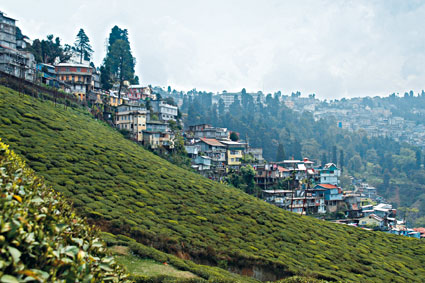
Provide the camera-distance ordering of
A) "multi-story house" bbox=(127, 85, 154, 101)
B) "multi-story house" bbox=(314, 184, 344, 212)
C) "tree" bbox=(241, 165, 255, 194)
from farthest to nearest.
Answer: "multi-story house" bbox=(127, 85, 154, 101)
"multi-story house" bbox=(314, 184, 344, 212)
"tree" bbox=(241, 165, 255, 194)

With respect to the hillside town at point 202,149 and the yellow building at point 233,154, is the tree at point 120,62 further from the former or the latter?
the yellow building at point 233,154

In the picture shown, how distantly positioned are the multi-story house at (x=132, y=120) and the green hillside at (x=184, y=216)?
1478 cm

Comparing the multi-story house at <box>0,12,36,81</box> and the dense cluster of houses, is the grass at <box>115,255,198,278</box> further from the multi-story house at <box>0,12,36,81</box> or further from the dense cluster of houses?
the dense cluster of houses

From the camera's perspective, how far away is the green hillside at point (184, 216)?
2523cm

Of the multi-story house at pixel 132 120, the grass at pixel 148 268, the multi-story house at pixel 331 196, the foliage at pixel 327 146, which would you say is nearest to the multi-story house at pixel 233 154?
the multi-story house at pixel 331 196

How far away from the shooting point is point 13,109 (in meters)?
39.9

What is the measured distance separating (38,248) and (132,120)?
58.9 m

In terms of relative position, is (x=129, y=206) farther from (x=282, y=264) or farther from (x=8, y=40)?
(x=8, y=40)

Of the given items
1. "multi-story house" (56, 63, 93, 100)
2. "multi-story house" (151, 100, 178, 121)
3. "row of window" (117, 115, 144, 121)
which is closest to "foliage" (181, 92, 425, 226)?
"multi-story house" (151, 100, 178, 121)

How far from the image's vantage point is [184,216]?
101 ft

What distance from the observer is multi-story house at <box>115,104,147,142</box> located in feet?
207

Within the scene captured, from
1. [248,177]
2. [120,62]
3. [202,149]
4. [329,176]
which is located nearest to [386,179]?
[329,176]

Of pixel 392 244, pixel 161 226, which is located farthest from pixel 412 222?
pixel 161 226

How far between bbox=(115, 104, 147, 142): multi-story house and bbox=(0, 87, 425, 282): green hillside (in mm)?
14778
